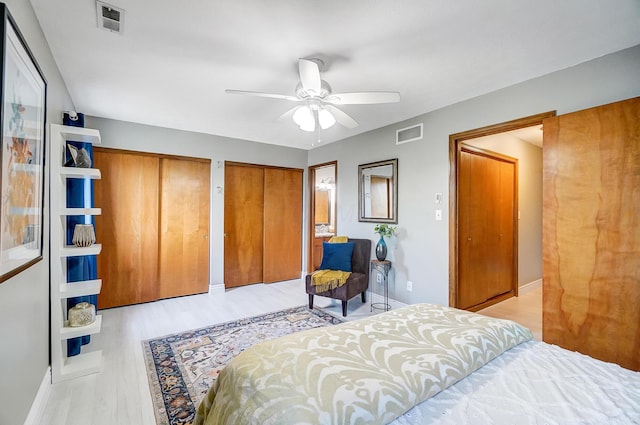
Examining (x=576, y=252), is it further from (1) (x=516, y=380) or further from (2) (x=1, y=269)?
(2) (x=1, y=269)

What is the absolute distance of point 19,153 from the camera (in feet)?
4.69

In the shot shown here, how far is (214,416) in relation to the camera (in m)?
1.08

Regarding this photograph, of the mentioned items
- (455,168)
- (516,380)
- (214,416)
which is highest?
(455,168)

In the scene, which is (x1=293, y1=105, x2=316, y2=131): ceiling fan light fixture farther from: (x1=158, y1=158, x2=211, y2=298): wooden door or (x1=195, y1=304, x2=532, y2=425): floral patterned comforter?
(x1=158, y1=158, x2=211, y2=298): wooden door

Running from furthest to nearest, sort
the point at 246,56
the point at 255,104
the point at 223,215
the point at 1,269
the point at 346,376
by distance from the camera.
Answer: the point at 223,215 < the point at 255,104 < the point at 246,56 < the point at 1,269 < the point at 346,376

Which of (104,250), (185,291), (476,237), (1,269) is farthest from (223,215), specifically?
(476,237)

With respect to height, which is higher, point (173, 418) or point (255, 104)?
point (255, 104)

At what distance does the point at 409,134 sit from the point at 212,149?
289 cm

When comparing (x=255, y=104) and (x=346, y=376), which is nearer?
(x=346, y=376)

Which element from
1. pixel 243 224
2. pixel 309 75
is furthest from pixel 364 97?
pixel 243 224

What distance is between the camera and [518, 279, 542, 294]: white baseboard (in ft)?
14.5

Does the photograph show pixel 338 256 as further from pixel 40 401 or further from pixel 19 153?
pixel 19 153

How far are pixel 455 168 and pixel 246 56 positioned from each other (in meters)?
2.35

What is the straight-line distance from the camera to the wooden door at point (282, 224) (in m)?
4.93
